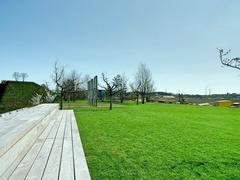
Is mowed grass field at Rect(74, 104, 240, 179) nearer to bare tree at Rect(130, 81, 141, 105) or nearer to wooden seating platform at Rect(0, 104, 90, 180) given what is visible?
wooden seating platform at Rect(0, 104, 90, 180)

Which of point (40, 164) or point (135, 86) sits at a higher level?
point (135, 86)

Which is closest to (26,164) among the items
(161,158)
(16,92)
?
(161,158)

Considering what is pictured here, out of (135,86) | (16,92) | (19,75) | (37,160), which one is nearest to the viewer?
(37,160)

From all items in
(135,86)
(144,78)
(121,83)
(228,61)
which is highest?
(144,78)

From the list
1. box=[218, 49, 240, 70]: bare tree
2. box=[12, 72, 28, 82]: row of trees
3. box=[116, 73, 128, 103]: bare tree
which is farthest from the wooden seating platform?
box=[12, 72, 28, 82]: row of trees

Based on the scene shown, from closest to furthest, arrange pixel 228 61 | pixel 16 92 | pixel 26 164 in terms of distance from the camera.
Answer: pixel 26 164
pixel 228 61
pixel 16 92

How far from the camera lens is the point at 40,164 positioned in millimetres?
2951

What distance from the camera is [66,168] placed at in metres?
2.81

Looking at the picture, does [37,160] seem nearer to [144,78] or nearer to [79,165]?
[79,165]

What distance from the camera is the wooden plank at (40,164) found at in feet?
8.13

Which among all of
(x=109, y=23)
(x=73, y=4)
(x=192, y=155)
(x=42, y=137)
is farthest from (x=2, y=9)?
(x=192, y=155)

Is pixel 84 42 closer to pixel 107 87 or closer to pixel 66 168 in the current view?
pixel 107 87

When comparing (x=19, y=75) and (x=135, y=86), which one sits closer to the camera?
(x=135, y=86)

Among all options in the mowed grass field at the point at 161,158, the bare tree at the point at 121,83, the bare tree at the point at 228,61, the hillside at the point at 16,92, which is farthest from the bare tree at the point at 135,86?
the bare tree at the point at 228,61
